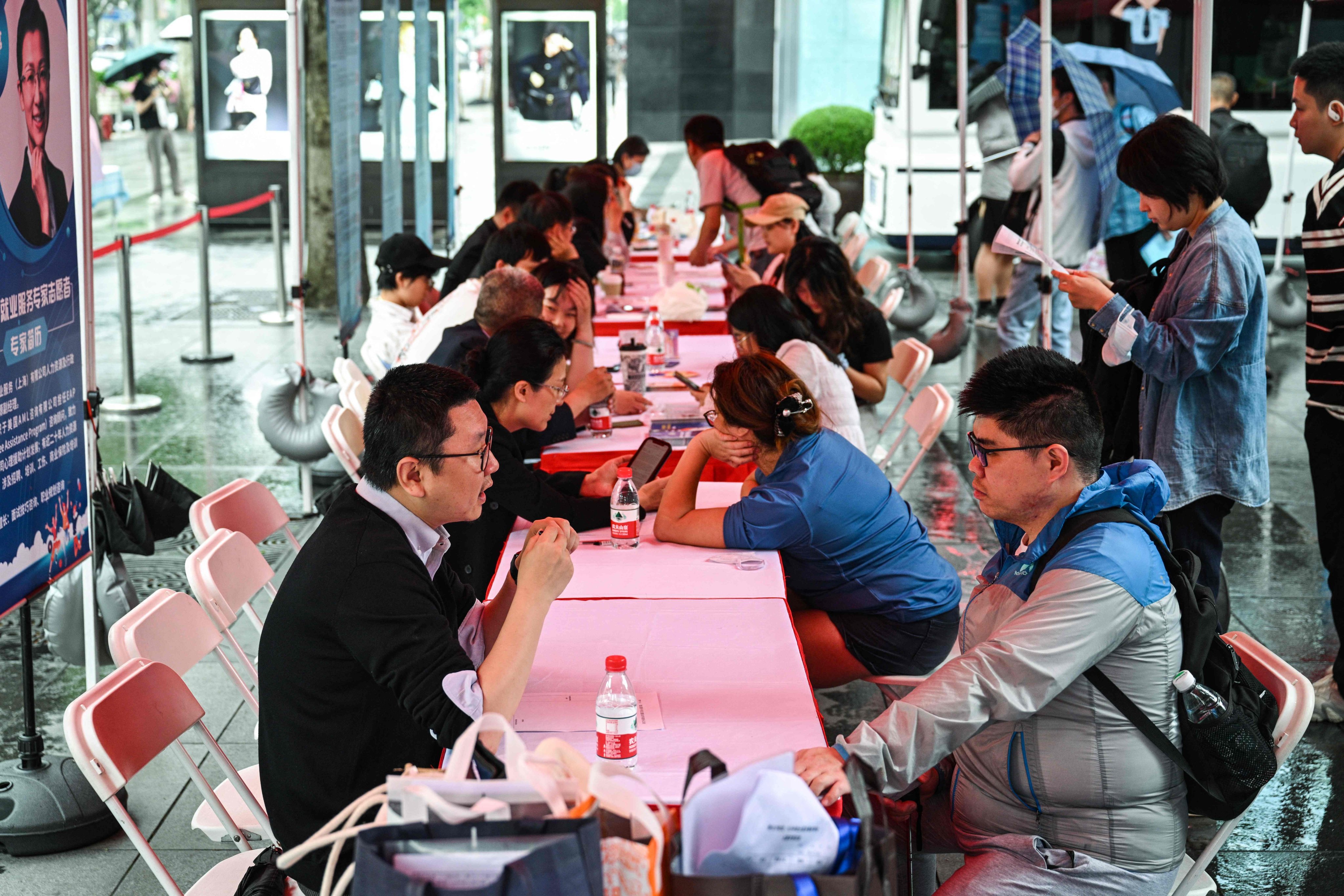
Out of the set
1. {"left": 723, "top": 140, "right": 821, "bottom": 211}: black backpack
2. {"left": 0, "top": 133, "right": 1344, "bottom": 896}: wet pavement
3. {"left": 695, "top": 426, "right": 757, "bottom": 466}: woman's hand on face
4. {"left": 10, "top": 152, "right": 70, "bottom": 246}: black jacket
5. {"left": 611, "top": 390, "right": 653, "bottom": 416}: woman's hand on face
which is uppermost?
{"left": 723, "top": 140, "right": 821, "bottom": 211}: black backpack

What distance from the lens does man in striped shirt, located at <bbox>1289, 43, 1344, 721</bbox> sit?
375cm

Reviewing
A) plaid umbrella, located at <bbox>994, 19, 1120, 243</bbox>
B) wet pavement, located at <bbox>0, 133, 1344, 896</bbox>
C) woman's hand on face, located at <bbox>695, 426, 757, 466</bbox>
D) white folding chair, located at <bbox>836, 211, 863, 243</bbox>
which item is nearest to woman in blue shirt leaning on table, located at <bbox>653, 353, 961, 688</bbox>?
woman's hand on face, located at <bbox>695, 426, 757, 466</bbox>

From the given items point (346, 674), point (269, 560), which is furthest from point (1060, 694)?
point (269, 560)

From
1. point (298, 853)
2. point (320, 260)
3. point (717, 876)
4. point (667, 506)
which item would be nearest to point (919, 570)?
point (667, 506)

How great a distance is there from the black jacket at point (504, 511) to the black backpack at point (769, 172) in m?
4.97

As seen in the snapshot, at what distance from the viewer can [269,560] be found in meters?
Result: 5.30

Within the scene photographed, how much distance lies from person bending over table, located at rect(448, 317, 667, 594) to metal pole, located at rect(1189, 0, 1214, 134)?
2026 millimetres

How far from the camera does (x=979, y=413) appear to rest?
2.37m

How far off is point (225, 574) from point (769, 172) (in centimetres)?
608

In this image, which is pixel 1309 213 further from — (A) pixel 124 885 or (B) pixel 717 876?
(A) pixel 124 885

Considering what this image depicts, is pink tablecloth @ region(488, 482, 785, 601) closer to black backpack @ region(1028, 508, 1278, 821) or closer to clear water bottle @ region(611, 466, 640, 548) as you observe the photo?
clear water bottle @ region(611, 466, 640, 548)

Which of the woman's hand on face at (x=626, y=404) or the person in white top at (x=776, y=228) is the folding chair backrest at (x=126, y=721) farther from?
the person in white top at (x=776, y=228)

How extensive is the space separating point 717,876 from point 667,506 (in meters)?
1.98

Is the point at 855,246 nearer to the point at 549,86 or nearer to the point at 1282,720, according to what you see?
the point at 549,86
